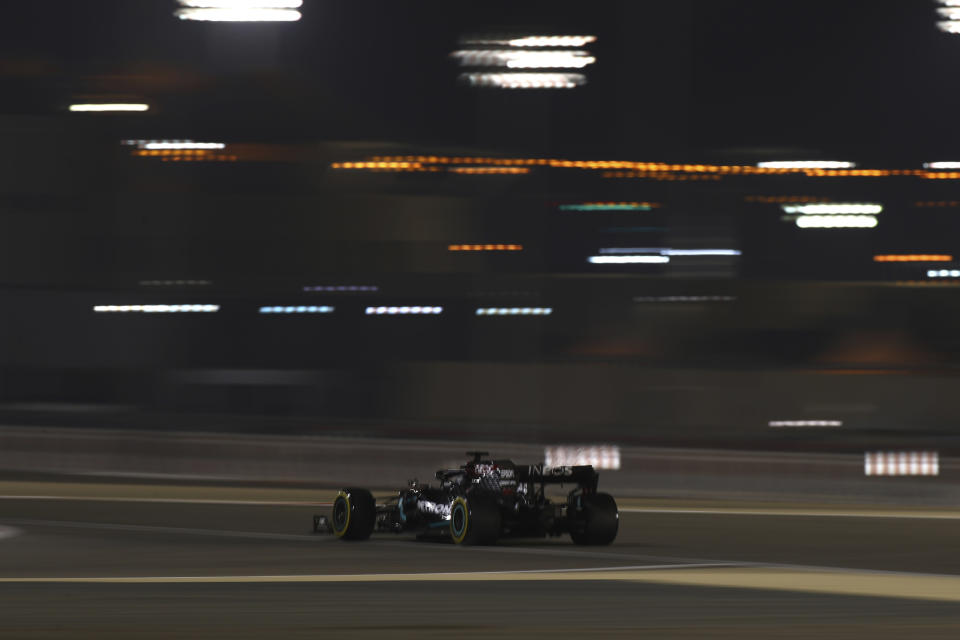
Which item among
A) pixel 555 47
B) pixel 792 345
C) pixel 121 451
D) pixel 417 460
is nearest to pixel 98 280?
pixel 555 47

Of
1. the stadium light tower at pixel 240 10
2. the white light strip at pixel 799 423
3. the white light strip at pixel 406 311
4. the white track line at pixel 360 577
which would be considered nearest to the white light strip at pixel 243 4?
the stadium light tower at pixel 240 10

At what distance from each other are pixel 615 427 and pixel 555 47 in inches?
1212

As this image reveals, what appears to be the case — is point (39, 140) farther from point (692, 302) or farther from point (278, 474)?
point (278, 474)

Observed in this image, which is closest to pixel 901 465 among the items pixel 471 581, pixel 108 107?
pixel 471 581

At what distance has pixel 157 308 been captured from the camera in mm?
88750

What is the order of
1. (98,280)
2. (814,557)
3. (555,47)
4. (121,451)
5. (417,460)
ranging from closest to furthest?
(814,557) < (417,460) < (121,451) < (555,47) < (98,280)

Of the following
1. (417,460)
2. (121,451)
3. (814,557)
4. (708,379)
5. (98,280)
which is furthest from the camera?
(98,280)

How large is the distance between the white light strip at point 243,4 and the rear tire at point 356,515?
67.4m

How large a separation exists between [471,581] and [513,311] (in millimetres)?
57674

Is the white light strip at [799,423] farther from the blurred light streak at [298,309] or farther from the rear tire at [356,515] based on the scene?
the blurred light streak at [298,309]

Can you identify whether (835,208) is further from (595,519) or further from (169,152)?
(595,519)

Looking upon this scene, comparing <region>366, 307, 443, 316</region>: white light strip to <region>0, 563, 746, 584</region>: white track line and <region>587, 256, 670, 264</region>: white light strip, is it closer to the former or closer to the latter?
<region>587, 256, 670, 264</region>: white light strip

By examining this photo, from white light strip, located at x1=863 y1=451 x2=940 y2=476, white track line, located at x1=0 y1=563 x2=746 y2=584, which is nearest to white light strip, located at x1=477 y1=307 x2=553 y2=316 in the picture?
white light strip, located at x1=863 y1=451 x2=940 y2=476

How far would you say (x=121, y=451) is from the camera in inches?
1553
